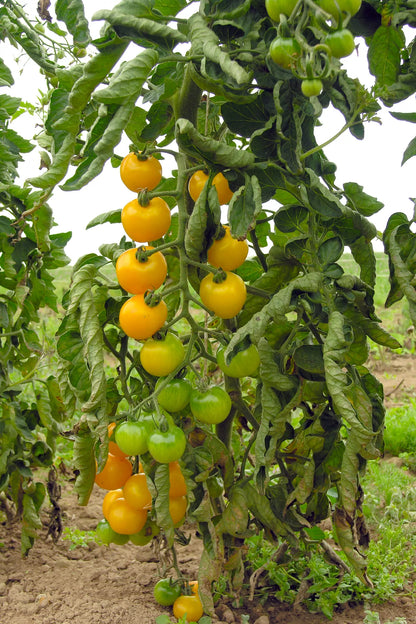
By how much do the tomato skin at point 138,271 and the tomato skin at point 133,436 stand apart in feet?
0.88

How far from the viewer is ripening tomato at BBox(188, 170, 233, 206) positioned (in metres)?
1.16

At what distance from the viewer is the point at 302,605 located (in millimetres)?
1647

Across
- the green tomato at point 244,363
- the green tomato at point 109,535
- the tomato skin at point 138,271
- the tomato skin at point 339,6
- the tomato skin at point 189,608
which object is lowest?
the tomato skin at point 189,608

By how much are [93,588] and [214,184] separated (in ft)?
4.01

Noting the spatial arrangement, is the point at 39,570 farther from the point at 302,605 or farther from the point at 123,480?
the point at 302,605

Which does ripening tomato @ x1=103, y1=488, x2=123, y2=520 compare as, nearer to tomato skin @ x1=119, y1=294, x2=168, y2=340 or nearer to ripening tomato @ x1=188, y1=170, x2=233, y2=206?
tomato skin @ x1=119, y1=294, x2=168, y2=340

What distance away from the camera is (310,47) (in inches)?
33.4

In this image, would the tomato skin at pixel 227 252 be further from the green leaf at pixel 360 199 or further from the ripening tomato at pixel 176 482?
the ripening tomato at pixel 176 482

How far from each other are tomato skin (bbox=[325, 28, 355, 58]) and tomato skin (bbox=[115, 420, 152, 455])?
2.51 ft

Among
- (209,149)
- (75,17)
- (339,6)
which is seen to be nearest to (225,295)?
(209,149)

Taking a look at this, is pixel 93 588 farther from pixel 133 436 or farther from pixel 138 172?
pixel 138 172

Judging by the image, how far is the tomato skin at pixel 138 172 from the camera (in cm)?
121

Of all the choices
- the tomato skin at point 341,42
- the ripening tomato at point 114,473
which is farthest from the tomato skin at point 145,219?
the ripening tomato at point 114,473

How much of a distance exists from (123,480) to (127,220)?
0.65 meters
